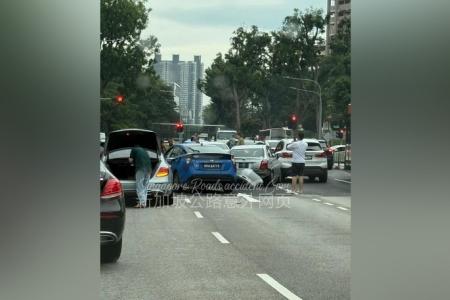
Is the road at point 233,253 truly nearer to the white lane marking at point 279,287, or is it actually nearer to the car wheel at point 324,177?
the white lane marking at point 279,287

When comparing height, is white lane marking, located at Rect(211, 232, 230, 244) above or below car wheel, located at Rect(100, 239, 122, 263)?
below

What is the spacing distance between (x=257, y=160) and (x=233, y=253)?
1480 centimetres

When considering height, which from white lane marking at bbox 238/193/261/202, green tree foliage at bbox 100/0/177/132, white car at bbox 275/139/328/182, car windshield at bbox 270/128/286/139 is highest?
green tree foliage at bbox 100/0/177/132

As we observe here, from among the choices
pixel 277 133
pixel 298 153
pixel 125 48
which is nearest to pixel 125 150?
pixel 298 153

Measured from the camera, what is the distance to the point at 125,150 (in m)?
19.2

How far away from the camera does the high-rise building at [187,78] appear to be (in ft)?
383

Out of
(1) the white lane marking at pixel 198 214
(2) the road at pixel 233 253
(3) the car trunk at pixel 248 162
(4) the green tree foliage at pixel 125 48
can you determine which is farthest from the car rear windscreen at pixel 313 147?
(4) the green tree foliage at pixel 125 48

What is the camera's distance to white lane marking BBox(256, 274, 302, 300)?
7328mm

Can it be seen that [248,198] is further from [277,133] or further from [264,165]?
[277,133]

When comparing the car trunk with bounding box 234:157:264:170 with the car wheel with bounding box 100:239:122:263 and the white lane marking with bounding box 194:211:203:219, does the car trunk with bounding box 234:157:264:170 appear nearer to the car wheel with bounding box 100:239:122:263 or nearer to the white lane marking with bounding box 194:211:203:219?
the white lane marking with bounding box 194:211:203:219

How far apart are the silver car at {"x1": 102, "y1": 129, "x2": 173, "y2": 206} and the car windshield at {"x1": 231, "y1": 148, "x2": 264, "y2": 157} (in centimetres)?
681

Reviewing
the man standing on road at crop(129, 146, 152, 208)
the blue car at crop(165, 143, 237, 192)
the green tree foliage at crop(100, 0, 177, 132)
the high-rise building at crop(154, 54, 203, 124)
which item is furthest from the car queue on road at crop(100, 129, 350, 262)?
the high-rise building at crop(154, 54, 203, 124)

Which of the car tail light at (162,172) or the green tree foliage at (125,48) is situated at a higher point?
the green tree foliage at (125,48)

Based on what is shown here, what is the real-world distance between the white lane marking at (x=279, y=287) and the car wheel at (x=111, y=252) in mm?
1906
